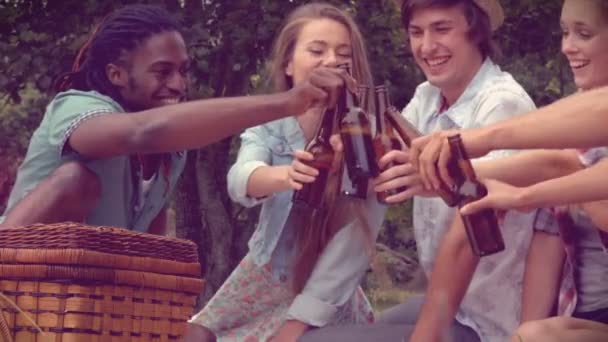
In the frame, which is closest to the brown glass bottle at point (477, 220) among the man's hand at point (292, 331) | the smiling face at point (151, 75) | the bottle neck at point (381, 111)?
the bottle neck at point (381, 111)

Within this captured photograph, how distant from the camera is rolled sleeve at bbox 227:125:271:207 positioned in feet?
12.0

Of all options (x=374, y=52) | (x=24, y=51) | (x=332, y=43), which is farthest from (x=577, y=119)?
(x=24, y=51)

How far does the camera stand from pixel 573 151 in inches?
117

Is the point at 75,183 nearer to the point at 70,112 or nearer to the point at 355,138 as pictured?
the point at 70,112

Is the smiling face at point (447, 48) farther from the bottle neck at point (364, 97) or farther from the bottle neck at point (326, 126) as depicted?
the bottle neck at point (326, 126)

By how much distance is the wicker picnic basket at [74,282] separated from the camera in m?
2.55

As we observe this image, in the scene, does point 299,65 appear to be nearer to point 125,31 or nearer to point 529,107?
point 125,31

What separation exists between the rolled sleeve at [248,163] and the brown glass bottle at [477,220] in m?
0.98

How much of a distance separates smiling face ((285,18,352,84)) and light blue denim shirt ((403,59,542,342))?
0.54m

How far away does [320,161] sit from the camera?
11.2 ft

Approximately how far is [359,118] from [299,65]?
25.5 inches

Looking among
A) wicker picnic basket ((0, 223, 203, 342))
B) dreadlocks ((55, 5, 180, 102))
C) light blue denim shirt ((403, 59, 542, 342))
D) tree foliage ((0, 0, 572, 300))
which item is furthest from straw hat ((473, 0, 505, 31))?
tree foliage ((0, 0, 572, 300))

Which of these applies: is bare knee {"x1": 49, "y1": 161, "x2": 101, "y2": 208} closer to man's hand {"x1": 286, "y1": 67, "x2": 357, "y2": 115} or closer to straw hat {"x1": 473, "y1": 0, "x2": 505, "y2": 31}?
man's hand {"x1": 286, "y1": 67, "x2": 357, "y2": 115}

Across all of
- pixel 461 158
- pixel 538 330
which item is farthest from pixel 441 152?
pixel 538 330
